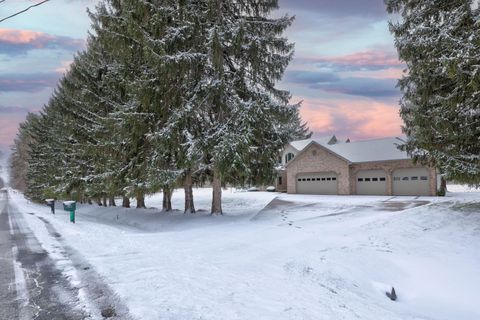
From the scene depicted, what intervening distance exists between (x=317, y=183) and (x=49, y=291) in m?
29.0

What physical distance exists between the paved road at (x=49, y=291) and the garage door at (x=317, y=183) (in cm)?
2624

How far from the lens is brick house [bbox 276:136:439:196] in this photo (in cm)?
2662

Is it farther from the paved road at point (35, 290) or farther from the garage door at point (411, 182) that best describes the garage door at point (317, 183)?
the paved road at point (35, 290)

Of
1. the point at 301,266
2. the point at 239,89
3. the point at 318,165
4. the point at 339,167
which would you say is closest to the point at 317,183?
the point at 318,165

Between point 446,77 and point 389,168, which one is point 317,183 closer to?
point 389,168

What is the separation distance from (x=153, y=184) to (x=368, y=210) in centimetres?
1033

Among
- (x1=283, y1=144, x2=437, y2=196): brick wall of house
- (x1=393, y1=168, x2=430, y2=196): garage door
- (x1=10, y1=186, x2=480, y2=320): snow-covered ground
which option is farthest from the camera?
(x1=283, y1=144, x2=437, y2=196): brick wall of house

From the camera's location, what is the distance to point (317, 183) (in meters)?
32.2

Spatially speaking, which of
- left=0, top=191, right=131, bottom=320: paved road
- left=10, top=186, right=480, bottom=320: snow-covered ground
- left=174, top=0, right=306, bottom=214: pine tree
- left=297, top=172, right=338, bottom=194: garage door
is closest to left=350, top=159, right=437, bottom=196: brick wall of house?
left=297, top=172, right=338, bottom=194: garage door

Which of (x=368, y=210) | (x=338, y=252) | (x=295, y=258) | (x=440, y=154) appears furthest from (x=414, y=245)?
(x=368, y=210)

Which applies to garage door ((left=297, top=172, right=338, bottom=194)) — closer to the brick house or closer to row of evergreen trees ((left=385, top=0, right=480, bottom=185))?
the brick house

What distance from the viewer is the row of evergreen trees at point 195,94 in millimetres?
13812

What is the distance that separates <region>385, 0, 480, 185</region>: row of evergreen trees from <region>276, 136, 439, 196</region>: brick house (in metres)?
14.2

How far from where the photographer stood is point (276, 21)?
15.2 meters
